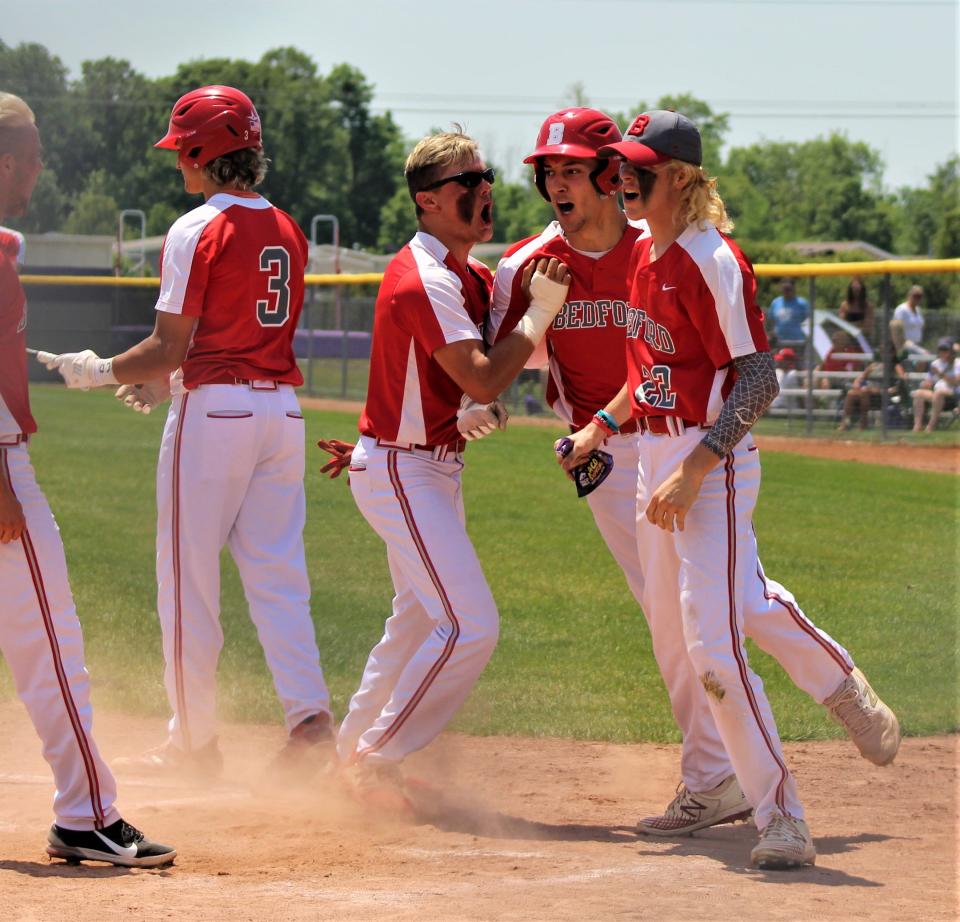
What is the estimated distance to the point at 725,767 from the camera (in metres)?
4.60

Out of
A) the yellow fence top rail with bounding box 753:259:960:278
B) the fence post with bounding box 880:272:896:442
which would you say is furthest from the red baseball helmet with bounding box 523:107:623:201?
the fence post with bounding box 880:272:896:442

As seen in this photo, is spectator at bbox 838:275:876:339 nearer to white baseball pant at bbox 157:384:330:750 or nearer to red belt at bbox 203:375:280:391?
white baseball pant at bbox 157:384:330:750

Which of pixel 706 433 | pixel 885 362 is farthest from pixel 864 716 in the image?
pixel 885 362

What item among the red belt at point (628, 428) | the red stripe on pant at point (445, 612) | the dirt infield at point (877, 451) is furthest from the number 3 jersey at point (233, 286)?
the dirt infield at point (877, 451)

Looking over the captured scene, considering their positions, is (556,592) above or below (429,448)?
below

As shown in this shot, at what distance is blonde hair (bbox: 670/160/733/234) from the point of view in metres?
4.14

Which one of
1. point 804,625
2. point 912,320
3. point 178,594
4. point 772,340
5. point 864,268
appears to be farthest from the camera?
point 772,340

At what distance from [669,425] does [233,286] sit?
1.55 m

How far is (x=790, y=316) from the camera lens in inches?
719

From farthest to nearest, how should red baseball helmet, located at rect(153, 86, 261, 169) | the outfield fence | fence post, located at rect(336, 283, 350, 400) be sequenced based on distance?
fence post, located at rect(336, 283, 350, 400)
the outfield fence
red baseball helmet, located at rect(153, 86, 261, 169)

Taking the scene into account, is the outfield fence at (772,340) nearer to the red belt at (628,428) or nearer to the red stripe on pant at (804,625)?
the red belt at (628,428)

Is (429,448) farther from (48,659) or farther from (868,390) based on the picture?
(868,390)

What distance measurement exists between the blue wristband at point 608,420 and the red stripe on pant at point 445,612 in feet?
2.14

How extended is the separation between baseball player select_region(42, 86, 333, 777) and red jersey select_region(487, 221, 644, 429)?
764 millimetres
